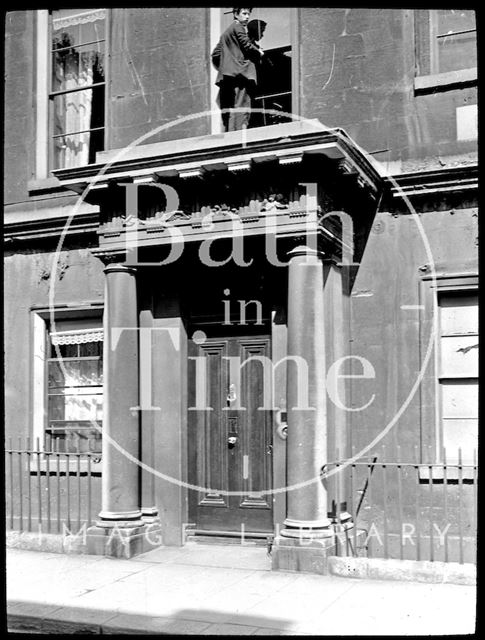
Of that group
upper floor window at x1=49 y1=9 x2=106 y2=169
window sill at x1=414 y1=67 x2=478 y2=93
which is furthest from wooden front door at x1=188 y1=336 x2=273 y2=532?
upper floor window at x1=49 y1=9 x2=106 y2=169

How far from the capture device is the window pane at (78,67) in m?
10.9

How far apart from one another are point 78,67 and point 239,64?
10.0 ft

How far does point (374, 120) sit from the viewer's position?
8789 mm

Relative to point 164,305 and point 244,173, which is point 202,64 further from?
point 164,305

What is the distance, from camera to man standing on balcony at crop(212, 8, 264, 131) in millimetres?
9195

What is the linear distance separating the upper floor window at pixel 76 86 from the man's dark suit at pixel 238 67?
2244mm

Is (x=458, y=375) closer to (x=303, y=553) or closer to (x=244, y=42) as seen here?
(x=303, y=553)

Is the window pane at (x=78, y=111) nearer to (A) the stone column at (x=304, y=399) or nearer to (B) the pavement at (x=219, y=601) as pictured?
(A) the stone column at (x=304, y=399)

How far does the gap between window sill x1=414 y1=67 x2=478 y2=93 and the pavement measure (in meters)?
5.17

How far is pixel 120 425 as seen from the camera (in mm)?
8977

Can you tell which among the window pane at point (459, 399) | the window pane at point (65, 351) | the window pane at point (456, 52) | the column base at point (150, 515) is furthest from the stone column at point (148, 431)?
the window pane at point (456, 52)

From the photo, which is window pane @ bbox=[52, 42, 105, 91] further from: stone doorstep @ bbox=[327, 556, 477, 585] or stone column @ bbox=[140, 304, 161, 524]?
stone doorstep @ bbox=[327, 556, 477, 585]

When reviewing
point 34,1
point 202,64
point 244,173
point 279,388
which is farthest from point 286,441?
point 34,1

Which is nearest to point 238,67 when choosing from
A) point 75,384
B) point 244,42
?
point 244,42
